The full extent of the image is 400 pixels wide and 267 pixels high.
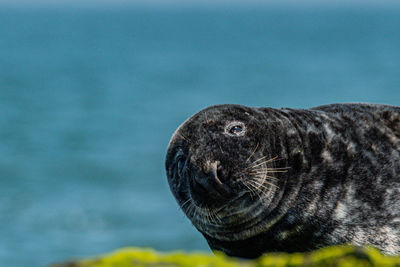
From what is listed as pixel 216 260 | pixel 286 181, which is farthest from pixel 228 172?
pixel 216 260

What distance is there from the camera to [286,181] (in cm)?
831

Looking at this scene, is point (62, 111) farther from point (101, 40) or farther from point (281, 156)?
point (101, 40)

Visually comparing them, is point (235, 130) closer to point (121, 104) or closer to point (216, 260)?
point (216, 260)

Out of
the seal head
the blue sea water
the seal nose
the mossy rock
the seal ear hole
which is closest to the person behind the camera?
the mossy rock

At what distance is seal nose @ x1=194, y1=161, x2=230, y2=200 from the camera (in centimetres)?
798

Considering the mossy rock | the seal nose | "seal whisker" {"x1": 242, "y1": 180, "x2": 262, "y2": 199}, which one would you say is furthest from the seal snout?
the mossy rock

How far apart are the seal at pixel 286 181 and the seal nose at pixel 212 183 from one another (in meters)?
0.01

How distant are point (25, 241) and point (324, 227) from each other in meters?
35.5

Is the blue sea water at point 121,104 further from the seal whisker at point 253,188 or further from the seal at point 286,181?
the seal whisker at point 253,188

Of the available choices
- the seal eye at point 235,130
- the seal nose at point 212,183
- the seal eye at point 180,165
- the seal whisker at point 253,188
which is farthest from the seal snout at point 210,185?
the seal eye at point 235,130

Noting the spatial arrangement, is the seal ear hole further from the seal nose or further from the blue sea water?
the blue sea water

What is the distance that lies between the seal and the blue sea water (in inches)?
1196

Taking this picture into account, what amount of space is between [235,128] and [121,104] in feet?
275

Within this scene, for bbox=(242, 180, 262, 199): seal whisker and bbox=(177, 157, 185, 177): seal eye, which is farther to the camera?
bbox=(177, 157, 185, 177): seal eye
